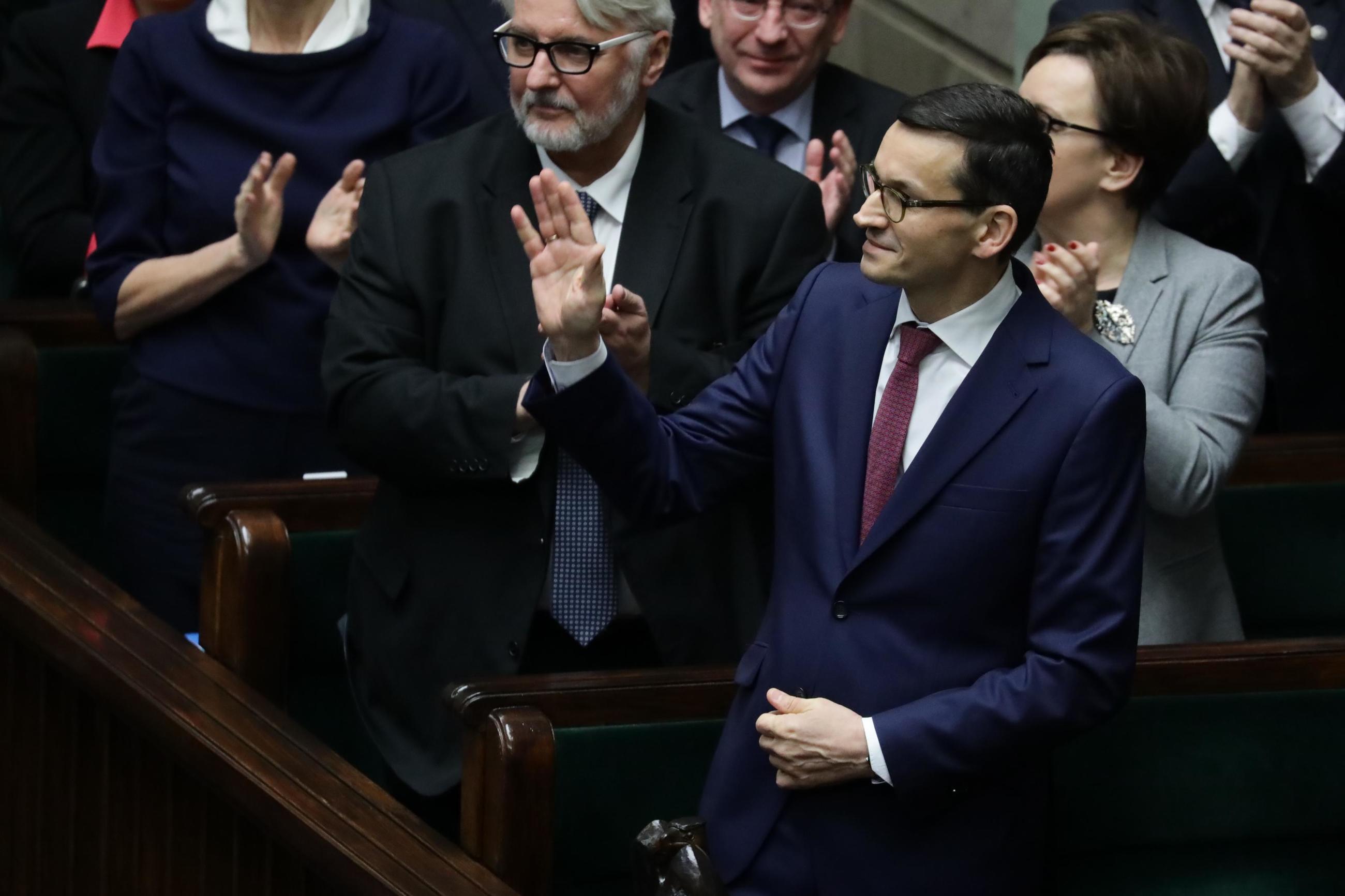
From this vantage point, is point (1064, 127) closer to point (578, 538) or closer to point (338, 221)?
point (578, 538)

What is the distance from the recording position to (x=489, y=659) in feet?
7.86

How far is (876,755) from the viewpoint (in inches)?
72.7

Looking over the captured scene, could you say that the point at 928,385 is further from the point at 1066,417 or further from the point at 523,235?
the point at 523,235

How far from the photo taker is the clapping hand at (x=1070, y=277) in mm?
2264

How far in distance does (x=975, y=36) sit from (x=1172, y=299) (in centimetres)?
197

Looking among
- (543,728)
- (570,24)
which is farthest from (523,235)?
(543,728)

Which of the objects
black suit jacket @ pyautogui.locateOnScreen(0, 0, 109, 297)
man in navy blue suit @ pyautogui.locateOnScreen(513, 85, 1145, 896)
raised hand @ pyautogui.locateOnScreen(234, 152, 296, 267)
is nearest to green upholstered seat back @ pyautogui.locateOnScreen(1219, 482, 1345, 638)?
man in navy blue suit @ pyautogui.locateOnScreen(513, 85, 1145, 896)

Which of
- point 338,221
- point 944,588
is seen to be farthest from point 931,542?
point 338,221

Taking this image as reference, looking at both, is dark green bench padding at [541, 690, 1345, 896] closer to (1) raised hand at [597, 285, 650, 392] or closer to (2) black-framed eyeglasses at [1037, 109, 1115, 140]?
(1) raised hand at [597, 285, 650, 392]

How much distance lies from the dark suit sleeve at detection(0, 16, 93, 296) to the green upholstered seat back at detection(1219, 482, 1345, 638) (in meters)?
2.10

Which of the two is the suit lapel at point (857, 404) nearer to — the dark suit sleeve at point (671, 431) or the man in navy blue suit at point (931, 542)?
the man in navy blue suit at point (931, 542)

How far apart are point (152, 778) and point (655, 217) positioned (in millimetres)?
961

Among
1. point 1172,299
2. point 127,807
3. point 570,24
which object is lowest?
point 127,807

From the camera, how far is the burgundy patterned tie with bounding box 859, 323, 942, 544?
6.30ft
